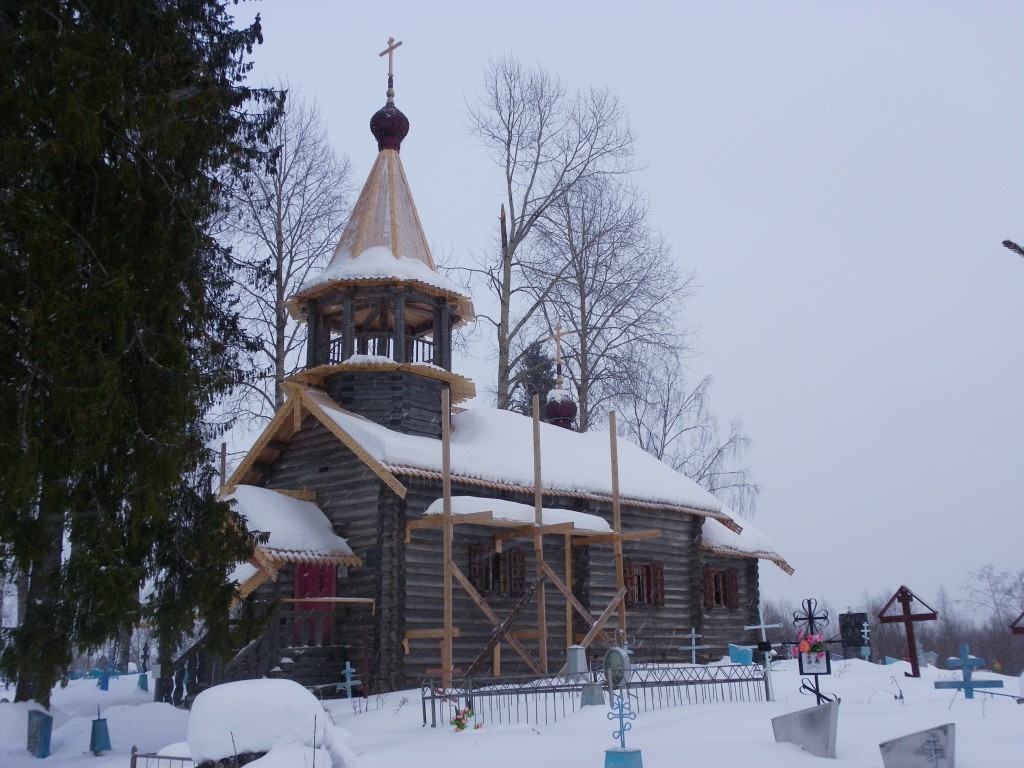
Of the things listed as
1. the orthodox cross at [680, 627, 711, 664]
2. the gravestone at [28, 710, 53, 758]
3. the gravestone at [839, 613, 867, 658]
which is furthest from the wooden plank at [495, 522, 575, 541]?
the gravestone at [28, 710, 53, 758]

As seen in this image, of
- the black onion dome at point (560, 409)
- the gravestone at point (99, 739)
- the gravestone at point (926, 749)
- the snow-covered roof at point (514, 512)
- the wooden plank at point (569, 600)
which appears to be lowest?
the gravestone at point (99, 739)

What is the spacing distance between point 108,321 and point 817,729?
8.31 m

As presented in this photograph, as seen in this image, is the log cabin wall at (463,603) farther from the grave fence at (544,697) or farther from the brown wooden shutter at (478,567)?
the grave fence at (544,697)

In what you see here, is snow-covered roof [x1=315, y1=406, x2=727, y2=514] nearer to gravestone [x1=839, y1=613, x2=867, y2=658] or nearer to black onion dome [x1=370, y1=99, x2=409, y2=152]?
gravestone [x1=839, y1=613, x2=867, y2=658]

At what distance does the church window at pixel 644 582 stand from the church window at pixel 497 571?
11.6ft

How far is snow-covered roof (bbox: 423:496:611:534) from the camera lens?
17.5 m

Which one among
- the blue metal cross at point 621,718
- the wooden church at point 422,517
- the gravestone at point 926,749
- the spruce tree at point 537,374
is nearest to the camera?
the gravestone at point 926,749

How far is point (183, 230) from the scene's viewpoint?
11.6 metres

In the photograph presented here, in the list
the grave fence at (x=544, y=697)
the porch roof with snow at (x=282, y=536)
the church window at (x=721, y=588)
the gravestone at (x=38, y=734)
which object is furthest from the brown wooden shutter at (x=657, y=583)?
the gravestone at (x=38, y=734)

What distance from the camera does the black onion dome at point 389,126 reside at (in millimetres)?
23547

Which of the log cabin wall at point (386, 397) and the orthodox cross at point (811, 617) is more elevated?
the log cabin wall at point (386, 397)

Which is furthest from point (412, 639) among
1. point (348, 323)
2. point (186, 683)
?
point (348, 323)

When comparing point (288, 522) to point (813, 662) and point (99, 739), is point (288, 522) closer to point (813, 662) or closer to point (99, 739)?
point (99, 739)

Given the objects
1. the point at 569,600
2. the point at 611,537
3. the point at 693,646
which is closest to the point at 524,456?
the point at 611,537
